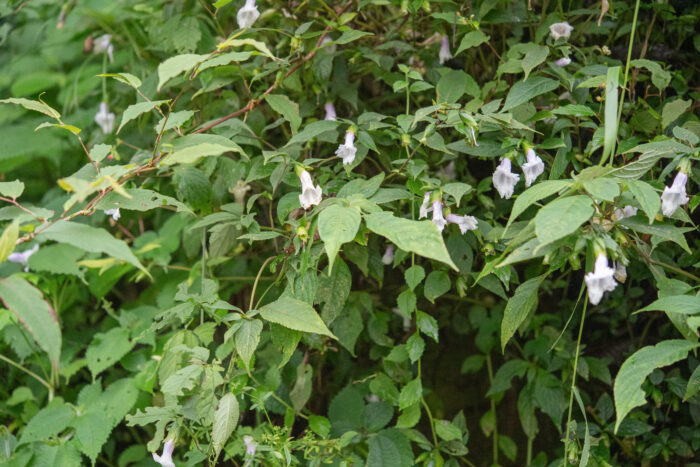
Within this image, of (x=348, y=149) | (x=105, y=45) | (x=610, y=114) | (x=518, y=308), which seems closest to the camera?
(x=610, y=114)

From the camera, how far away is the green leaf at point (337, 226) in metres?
0.82

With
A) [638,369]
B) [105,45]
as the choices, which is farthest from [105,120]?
[638,369]

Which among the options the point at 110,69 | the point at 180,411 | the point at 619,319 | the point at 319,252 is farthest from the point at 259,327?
the point at 110,69

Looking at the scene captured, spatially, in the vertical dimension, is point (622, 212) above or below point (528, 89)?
below

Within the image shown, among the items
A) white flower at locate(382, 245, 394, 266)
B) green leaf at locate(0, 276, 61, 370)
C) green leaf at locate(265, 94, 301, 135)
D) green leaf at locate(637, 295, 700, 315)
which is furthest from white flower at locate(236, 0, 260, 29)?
green leaf at locate(637, 295, 700, 315)

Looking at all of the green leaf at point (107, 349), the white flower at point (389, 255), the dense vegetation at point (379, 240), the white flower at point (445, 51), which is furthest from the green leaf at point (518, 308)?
the green leaf at point (107, 349)

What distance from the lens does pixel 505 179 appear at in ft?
3.65

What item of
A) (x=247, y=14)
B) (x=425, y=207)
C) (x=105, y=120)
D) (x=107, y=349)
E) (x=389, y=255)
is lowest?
(x=107, y=349)

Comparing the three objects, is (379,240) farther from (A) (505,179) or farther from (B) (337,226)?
(B) (337,226)

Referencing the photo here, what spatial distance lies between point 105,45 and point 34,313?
59.0 inches

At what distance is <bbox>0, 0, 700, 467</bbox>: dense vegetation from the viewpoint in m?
0.93

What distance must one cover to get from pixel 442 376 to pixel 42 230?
1.26 metres

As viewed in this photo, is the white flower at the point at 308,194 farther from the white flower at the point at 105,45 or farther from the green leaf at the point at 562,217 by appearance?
the white flower at the point at 105,45

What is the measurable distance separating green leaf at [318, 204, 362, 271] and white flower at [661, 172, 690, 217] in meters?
0.49
